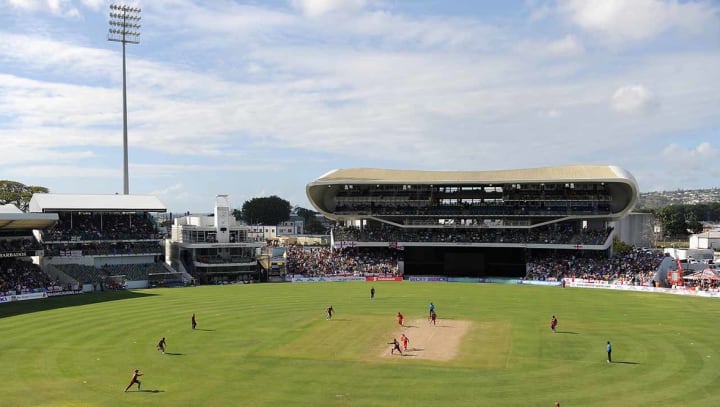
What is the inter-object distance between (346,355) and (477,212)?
54927 millimetres

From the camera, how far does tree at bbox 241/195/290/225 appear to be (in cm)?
19438

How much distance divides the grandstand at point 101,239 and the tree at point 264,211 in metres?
110

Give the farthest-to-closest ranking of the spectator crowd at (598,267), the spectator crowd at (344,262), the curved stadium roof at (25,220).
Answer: the spectator crowd at (344,262)
the spectator crowd at (598,267)
the curved stadium roof at (25,220)

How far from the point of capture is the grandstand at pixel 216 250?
79.7 metres

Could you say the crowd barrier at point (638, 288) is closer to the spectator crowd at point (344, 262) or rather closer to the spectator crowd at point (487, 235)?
the spectator crowd at point (487, 235)

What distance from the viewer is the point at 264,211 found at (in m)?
195

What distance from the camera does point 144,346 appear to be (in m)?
36.1

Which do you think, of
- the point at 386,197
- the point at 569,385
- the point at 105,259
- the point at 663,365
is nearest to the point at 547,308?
the point at 663,365

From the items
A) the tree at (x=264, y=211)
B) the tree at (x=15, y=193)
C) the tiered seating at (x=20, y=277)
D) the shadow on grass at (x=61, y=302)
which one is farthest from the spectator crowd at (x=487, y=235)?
the tree at (x=264, y=211)

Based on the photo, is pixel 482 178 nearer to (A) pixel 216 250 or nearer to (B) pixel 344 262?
(B) pixel 344 262

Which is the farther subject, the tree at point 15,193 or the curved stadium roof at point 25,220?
the tree at point 15,193

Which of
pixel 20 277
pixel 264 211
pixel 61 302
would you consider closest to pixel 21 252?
pixel 20 277

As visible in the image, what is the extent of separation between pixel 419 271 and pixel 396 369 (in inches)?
2164

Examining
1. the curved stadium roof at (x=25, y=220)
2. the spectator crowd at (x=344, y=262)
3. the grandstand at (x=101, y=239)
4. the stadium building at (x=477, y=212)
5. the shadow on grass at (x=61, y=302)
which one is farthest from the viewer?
the spectator crowd at (x=344, y=262)
